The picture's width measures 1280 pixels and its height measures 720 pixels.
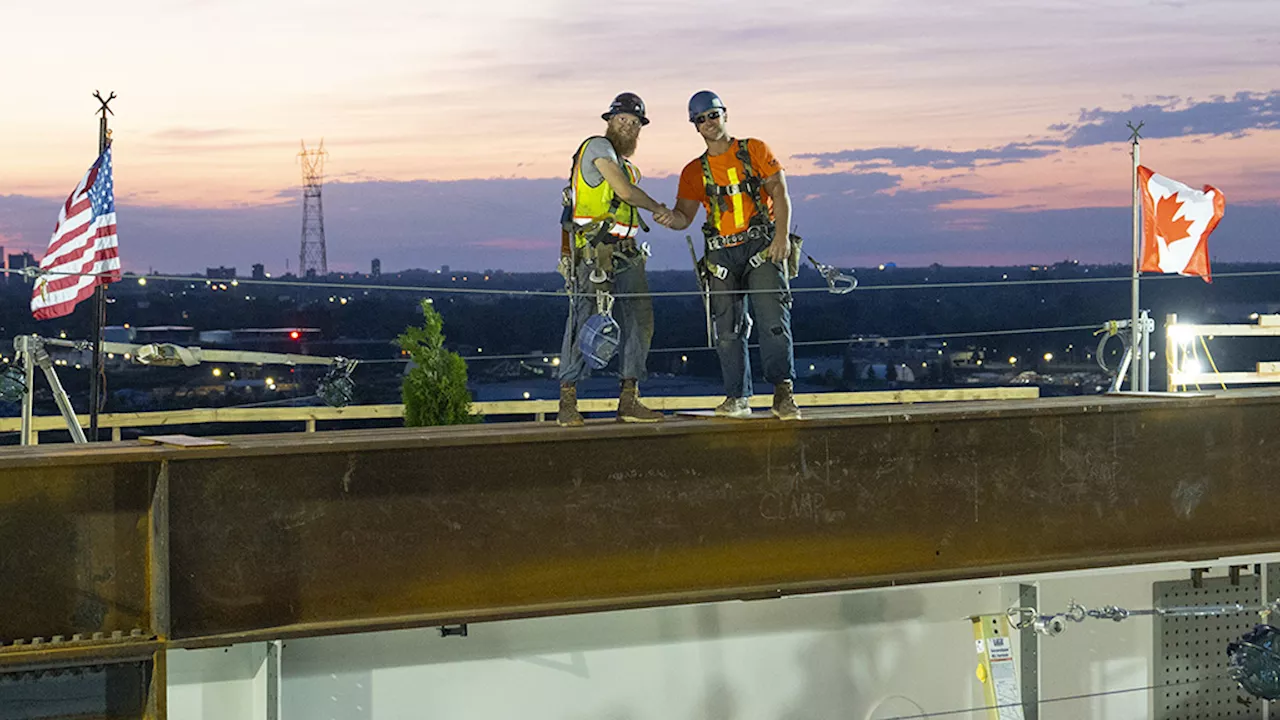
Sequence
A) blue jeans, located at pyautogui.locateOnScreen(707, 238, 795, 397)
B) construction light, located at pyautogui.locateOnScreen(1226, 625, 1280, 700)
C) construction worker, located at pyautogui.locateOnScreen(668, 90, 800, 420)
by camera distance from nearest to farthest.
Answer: construction worker, located at pyautogui.locateOnScreen(668, 90, 800, 420) → blue jeans, located at pyautogui.locateOnScreen(707, 238, 795, 397) → construction light, located at pyautogui.locateOnScreen(1226, 625, 1280, 700)

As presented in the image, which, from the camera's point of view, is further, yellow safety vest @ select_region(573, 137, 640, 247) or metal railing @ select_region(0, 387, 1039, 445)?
metal railing @ select_region(0, 387, 1039, 445)

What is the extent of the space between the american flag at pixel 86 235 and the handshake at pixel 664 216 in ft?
27.5

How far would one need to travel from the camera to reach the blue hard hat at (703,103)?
26.4 feet

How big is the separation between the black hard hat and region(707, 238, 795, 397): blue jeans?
37.0 inches

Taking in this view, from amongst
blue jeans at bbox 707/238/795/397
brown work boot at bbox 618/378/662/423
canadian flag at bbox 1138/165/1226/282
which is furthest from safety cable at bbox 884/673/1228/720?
canadian flag at bbox 1138/165/1226/282

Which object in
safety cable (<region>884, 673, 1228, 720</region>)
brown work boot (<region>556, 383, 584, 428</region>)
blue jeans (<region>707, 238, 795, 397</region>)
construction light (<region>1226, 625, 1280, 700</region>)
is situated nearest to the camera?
brown work boot (<region>556, 383, 584, 428</region>)

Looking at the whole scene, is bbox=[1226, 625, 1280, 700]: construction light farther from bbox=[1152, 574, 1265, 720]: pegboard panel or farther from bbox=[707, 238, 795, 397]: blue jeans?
bbox=[707, 238, 795, 397]: blue jeans

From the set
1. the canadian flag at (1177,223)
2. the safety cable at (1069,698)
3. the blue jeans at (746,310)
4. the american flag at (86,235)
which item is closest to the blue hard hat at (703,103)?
the blue jeans at (746,310)

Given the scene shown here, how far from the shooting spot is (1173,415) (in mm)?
8812

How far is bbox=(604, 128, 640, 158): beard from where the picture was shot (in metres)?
8.01

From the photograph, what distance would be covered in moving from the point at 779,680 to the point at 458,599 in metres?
2.60

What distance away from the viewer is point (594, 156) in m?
7.84

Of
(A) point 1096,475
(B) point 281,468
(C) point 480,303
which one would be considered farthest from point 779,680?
(C) point 480,303

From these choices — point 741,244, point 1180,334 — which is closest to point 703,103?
point 741,244
